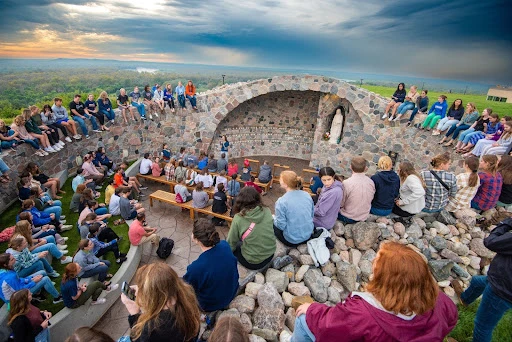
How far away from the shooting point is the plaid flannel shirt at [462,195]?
486 cm

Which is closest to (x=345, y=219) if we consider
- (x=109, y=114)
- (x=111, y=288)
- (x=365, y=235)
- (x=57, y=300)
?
(x=365, y=235)

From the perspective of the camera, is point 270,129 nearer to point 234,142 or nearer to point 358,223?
point 234,142

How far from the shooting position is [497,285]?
2.67m

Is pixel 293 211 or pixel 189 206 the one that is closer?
pixel 293 211

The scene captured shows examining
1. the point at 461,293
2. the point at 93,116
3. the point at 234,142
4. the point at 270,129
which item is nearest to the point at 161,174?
the point at 93,116

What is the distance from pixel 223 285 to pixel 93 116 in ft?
29.9

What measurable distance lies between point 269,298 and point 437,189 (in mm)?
3730

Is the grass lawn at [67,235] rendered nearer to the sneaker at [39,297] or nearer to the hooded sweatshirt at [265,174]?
the sneaker at [39,297]

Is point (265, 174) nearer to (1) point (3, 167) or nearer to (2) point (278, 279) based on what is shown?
(2) point (278, 279)

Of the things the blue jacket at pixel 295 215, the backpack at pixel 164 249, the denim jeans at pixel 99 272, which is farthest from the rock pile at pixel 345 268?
the backpack at pixel 164 249

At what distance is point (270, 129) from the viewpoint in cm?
1438

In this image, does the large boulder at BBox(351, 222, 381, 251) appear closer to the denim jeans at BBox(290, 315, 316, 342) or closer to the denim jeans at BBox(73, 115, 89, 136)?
the denim jeans at BBox(290, 315, 316, 342)

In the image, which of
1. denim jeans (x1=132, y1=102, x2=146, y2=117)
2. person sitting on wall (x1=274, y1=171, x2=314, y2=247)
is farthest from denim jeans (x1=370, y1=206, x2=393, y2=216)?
denim jeans (x1=132, y1=102, x2=146, y2=117)

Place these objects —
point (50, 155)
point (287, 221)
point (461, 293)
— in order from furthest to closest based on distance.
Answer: point (50, 155) < point (287, 221) < point (461, 293)
